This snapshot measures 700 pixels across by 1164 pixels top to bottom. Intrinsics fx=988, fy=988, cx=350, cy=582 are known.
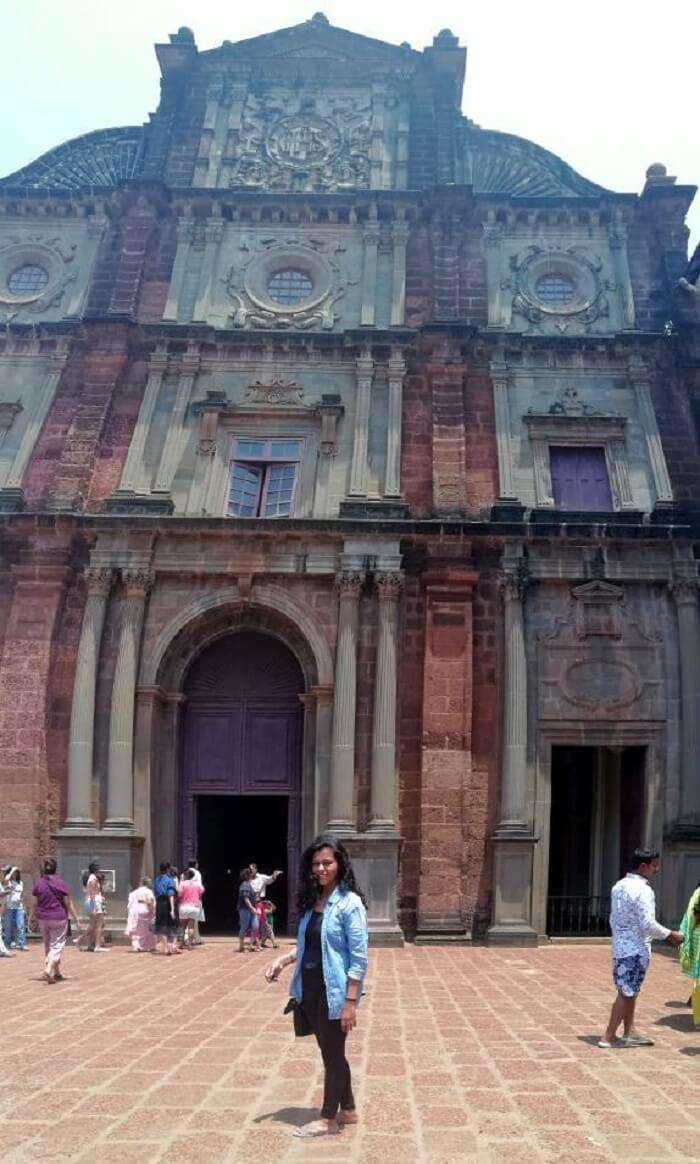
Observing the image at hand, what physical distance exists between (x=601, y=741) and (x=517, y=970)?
5.39 metres

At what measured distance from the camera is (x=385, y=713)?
1714 centimetres

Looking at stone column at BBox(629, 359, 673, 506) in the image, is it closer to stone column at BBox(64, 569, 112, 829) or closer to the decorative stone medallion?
the decorative stone medallion

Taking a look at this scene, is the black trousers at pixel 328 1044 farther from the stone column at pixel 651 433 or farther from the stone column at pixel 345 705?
the stone column at pixel 651 433

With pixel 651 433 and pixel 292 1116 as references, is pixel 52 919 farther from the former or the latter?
pixel 651 433

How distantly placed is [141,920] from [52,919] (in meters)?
3.71

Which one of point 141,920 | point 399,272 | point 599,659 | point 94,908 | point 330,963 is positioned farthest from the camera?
point 399,272

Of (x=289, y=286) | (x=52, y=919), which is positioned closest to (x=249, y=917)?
(x=52, y=919)

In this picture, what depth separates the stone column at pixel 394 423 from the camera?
18969 mm

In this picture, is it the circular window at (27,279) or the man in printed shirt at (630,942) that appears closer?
the man in printed shirt at (630,942)

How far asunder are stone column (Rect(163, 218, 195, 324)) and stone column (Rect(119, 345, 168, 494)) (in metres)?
0.96

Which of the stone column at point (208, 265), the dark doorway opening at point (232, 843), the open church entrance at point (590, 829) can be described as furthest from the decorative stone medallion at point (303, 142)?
the open church entrance at point (590, 829)

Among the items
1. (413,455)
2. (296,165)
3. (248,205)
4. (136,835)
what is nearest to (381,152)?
(296,165)

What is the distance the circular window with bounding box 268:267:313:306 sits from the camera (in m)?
21.8

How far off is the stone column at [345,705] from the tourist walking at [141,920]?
3.21m
